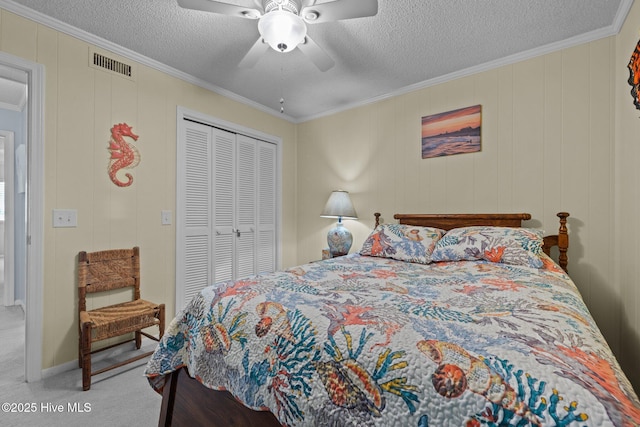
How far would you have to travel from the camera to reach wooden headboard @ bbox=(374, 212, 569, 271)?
88.8 inches

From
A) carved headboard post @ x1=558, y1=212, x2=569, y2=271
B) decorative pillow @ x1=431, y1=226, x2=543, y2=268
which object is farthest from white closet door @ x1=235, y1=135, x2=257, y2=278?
carved headboard post @ x1=558, y1=212, x2=569, y2=271

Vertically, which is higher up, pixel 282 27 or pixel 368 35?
pixel 368 35

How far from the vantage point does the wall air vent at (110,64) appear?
2.30 m

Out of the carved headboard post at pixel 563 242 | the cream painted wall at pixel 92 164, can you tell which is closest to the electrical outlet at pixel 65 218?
the cream painted wall at pixel 92 164

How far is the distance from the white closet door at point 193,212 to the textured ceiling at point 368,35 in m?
0.61

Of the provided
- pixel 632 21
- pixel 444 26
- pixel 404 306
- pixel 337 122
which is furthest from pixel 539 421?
pixel 337 122

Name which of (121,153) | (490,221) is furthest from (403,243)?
(121,153)

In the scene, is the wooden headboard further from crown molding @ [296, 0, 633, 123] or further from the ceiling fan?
the ceiling fan

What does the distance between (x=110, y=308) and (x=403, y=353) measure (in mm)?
2327

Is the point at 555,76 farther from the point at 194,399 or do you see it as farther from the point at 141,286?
the point at 141,286

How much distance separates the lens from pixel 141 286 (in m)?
2.58

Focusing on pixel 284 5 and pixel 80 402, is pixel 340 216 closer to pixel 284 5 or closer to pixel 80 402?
pixel 284 5

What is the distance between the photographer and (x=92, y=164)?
7.54 feet

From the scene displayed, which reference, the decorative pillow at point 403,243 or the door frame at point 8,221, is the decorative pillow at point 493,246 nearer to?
the decorative pillow at point 403,243
